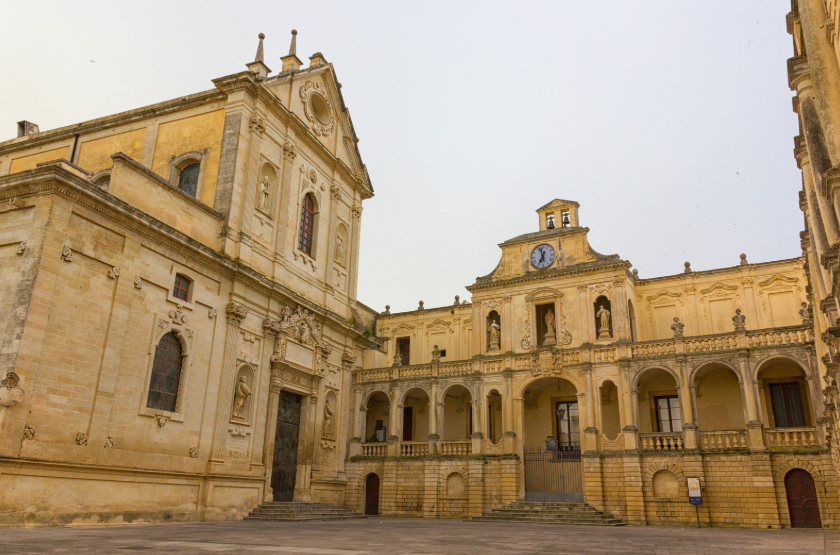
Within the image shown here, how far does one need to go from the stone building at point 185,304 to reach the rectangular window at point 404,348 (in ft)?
18.9

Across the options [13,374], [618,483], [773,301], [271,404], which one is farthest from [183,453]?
Answer: [773,301]

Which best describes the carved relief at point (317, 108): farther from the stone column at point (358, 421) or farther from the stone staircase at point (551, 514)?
the stone staircase at point (551, 514)

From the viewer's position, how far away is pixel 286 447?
2381 centimetres

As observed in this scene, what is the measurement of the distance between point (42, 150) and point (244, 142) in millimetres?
10149

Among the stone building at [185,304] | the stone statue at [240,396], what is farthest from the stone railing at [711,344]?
the stone statue at [240,396]

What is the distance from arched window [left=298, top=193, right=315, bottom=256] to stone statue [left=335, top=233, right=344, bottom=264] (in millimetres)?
1836

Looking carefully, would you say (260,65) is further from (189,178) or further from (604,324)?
(604,324)

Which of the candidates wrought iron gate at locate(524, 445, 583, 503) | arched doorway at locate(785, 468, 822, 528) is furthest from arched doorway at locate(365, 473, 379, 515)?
arched doorway at locate(785, 468, 822, 528)

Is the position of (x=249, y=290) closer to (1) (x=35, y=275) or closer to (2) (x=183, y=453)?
(2) (x=183, y=453)

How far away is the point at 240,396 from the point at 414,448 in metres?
9.92

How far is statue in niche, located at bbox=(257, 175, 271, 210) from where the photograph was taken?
23.5 metres

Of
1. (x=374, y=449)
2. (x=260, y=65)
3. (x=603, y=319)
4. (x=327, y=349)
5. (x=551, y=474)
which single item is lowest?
(x=551, y=474)

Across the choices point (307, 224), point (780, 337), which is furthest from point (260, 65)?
point (780, 337)

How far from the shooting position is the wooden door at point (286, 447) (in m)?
23.0
